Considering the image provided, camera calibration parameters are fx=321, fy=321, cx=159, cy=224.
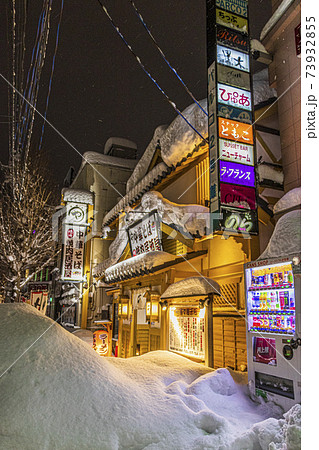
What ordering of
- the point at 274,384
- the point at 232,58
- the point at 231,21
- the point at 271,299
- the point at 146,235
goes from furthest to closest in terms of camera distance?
the point at 146,235 < the point at 231,21 < the point at 232,58 < the point at 271,299 < the point at 274,384

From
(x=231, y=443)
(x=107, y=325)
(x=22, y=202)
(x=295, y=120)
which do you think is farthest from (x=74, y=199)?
(x=231, y=443)

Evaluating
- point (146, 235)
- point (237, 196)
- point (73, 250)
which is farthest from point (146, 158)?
point (73, 250)

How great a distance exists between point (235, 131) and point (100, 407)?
299 inches

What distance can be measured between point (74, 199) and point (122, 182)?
5.36 metres

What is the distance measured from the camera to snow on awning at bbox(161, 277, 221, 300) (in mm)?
10195

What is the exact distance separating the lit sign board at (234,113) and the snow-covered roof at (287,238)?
3564 mm

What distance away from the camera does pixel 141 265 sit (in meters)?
14.6

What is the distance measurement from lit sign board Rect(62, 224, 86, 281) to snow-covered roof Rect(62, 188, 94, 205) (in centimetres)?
379

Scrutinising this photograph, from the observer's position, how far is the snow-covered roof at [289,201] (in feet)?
30.8

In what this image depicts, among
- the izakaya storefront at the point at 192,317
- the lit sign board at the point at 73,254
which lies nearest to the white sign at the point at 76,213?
the lit sign board at the point at 73,254

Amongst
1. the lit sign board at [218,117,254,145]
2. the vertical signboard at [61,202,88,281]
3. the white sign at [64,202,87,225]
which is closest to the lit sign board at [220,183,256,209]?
the lit sign board at [218,117,254,145]

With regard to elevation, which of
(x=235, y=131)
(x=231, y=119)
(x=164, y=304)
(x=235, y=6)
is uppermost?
(x=235, y=6)

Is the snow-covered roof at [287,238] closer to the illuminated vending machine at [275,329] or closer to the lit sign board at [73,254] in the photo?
the illuminated vending machine at [275,329]

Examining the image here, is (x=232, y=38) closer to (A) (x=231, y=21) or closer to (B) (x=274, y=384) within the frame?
(A) (x=231, y=21)
